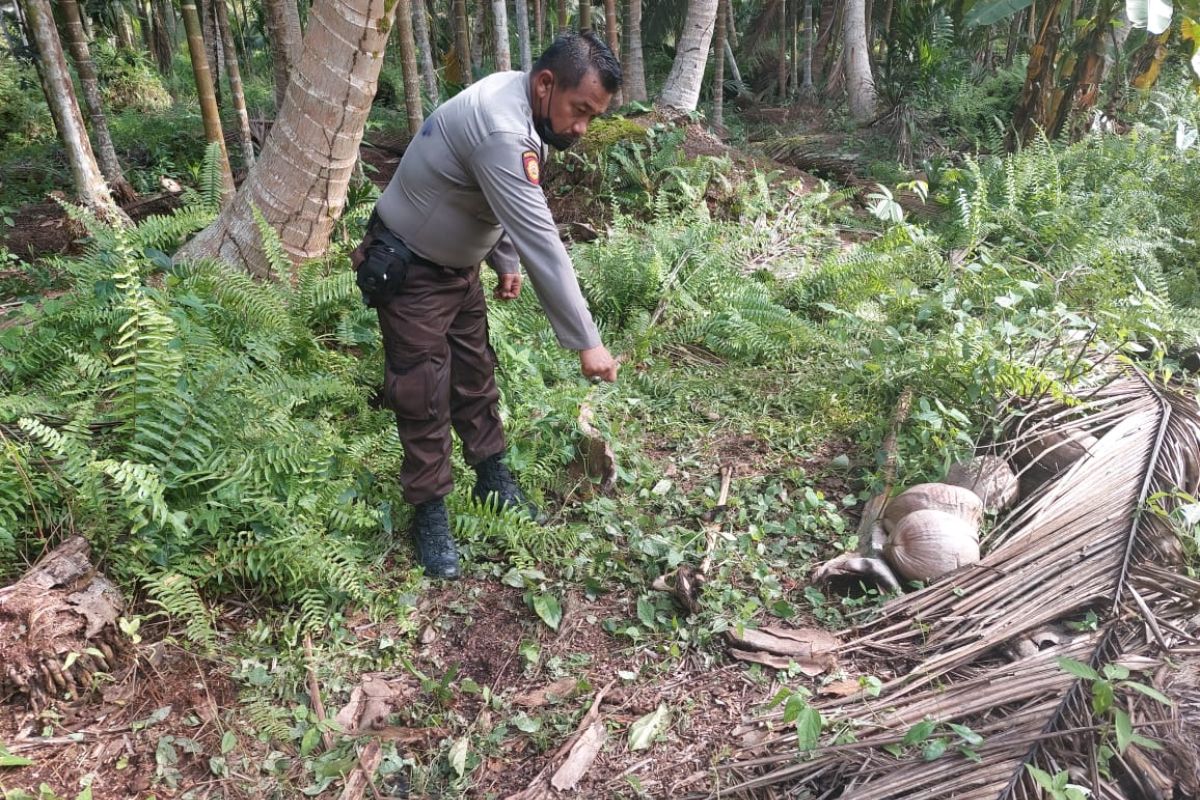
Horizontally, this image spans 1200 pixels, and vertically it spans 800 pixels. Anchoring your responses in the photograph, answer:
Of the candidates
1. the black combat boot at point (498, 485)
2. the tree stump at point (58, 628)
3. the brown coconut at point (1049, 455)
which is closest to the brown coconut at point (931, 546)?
the brown coconut at point (1049, 455)

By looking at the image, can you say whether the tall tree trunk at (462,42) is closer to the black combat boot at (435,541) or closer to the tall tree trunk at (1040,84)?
the tall tree trunk at (1040,84)

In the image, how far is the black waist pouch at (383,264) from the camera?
2.84m

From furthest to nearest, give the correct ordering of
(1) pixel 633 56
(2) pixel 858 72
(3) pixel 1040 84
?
(2) pixel 858 72, (1) pixel 633 56, (3) pixel 1040 84

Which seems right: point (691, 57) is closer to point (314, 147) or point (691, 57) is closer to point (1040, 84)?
point (1040, 84)

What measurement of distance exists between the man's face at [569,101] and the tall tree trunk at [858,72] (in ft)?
31.0

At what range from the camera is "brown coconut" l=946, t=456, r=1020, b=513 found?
3238 millimetres

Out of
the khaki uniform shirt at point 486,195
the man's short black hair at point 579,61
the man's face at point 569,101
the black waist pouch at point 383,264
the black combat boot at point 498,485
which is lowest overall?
the black combat boot at point 498,485

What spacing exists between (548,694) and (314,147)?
3077mm

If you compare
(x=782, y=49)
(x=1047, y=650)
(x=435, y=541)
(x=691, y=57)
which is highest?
(x=691, y=57)

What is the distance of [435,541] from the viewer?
3158mm

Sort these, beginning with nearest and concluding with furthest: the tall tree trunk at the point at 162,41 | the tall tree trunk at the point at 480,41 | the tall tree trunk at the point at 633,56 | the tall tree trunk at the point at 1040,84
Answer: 1. the tall tree trunk at the point at 1040,84
2. the tall tree trunk at the point at 633,56
3. the tall tree trunk at the point at 480,41
4. the tall tree trunk at the point at 162,41

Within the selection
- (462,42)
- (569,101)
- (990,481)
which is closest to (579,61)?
(569,101)

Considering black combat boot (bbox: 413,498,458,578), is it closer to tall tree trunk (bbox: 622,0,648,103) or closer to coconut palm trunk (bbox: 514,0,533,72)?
tall tree trunk (bbox: 622,0,648,103)

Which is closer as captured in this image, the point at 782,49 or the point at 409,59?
the point at 409,59
